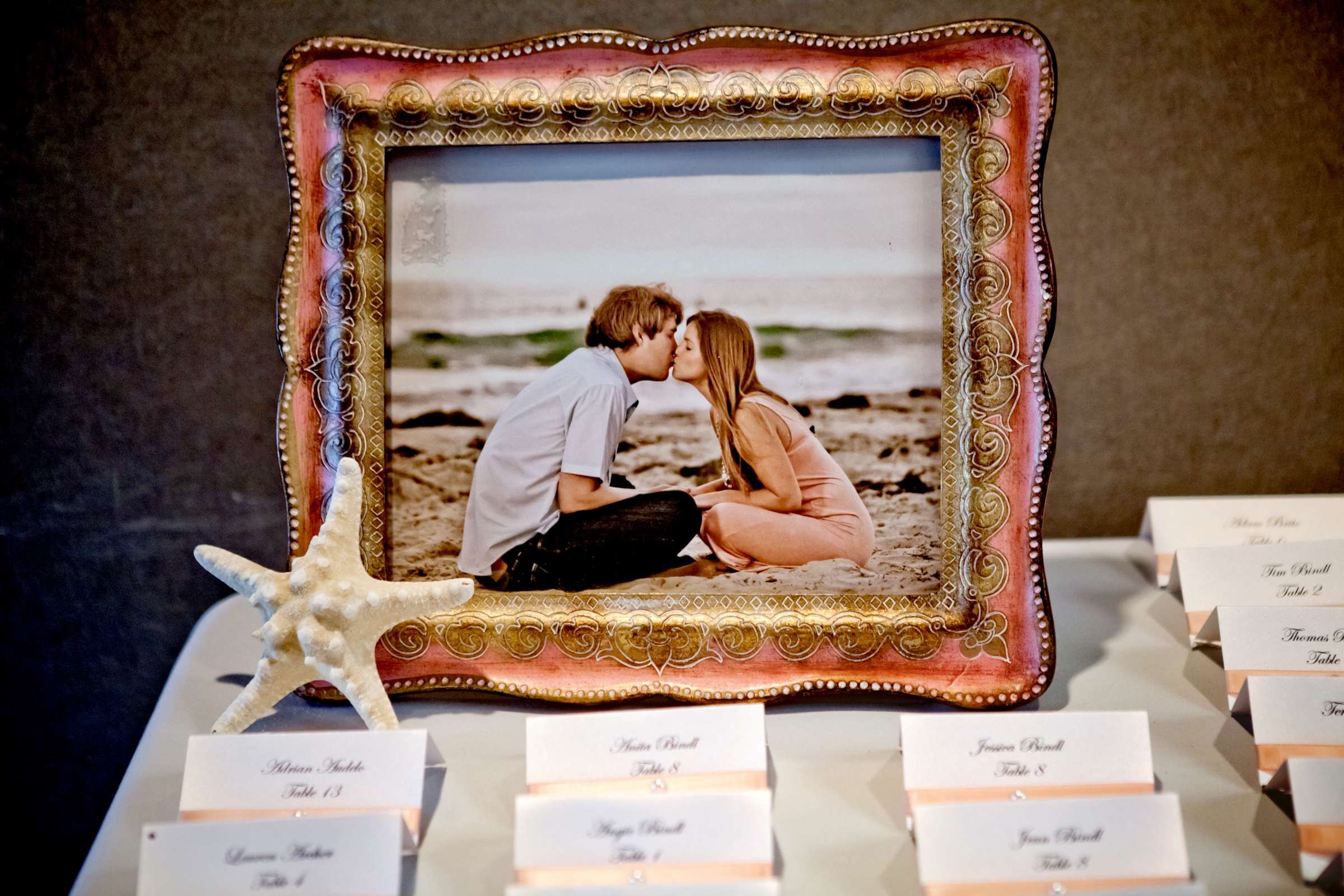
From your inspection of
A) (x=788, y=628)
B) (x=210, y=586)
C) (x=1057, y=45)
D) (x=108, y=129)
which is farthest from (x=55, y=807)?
(x=1057, y=45)

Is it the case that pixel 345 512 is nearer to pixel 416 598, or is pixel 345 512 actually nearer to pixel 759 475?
pixel 416 598

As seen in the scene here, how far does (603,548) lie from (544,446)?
0.08 metres

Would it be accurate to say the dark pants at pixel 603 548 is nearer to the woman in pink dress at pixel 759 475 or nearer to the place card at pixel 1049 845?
the woman in pink dress at pixel 759 475

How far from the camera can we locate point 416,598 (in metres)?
0.54

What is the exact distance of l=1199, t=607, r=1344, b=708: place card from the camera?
0.57m

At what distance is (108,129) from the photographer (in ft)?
2.44

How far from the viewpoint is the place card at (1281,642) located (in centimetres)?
57

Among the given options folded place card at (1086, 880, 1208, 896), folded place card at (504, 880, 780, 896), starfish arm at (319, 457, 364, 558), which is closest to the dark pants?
starfish arm at (319, 457, 364, 558)

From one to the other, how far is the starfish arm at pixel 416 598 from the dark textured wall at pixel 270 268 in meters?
0.33

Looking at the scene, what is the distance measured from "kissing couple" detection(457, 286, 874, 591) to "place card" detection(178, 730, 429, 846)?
144mm

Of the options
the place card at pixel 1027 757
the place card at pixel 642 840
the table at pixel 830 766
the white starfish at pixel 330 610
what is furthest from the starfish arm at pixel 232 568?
the place card at pixel 1027 757

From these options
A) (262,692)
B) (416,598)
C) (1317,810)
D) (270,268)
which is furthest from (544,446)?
(1317,810)

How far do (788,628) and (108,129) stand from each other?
708 millimetres

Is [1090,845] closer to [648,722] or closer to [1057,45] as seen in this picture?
[648,722]
